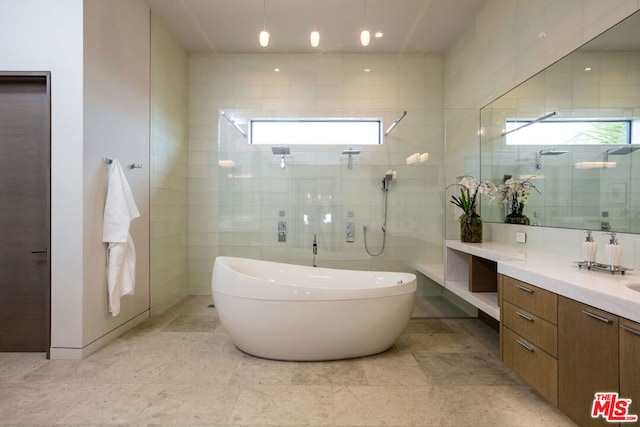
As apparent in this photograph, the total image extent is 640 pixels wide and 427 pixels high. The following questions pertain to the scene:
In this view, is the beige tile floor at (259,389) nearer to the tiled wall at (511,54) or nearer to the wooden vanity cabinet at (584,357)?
the wooden vanity cabinet at (584,357)

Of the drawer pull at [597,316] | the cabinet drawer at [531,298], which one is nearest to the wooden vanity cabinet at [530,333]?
the cabinet drawer at [531,298]

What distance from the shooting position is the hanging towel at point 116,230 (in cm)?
279

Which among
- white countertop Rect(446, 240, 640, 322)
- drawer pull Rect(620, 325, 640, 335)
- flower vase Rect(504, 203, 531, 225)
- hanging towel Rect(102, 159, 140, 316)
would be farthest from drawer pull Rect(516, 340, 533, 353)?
hanging towel Rect(102, 159, 140, 316)

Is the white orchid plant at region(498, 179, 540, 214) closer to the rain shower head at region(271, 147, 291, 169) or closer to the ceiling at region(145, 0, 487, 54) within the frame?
the ceiling at region(145, 0, 487, 54)

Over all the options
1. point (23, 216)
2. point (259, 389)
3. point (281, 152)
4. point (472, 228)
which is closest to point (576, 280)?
point (472, 228)

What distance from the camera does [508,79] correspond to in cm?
305

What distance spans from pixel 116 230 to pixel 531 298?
3.01m

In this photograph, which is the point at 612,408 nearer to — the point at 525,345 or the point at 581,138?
the point at 525,345

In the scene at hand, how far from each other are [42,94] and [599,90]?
12.9 feet

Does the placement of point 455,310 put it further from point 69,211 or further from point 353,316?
point 69,211

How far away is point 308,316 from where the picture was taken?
2.44m

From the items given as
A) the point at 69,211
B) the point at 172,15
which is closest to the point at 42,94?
the point at 69,211

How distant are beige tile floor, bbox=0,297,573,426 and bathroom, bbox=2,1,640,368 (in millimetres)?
414

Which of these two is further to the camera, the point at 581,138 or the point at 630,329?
the point at 581,138
